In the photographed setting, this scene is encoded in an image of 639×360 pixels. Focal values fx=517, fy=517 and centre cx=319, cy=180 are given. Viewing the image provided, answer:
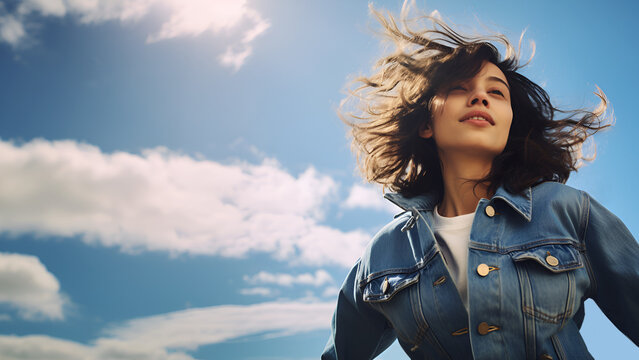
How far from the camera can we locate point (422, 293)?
8.17 feet

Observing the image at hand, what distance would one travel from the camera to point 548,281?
89.5 inches

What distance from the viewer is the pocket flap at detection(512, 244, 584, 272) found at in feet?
7.47

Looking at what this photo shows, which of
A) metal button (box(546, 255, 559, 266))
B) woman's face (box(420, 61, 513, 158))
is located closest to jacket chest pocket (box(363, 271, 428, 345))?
metal button (box(546, 255, 559, 266))

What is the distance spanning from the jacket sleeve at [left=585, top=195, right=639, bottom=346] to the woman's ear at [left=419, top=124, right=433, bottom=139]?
38.0 inches

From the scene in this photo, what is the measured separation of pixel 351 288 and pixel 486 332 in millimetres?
965

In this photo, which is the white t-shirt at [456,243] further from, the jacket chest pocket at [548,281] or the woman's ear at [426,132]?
the woman's ear at [426,132]

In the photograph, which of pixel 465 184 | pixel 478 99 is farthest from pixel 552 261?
pixel 478 99

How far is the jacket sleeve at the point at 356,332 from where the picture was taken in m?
2.96

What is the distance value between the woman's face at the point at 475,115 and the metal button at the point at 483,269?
Result: 27.3 inches

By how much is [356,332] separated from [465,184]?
1051 mm

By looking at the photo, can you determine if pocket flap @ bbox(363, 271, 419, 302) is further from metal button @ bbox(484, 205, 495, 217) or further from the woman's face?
the woman's face

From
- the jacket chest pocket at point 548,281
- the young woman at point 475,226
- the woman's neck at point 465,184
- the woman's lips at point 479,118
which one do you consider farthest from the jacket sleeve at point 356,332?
the woman's lips at point 479,118

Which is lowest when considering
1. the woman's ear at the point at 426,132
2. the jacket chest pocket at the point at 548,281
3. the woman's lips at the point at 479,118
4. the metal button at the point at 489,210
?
the jacket chest pocket at the point at 548,281

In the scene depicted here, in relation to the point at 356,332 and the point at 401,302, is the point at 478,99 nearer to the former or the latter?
the point at 401,302
